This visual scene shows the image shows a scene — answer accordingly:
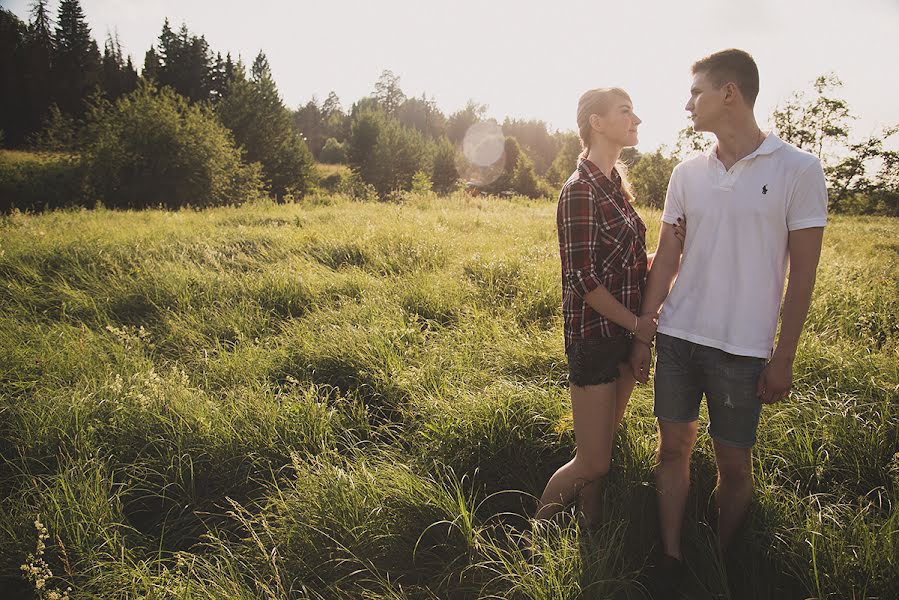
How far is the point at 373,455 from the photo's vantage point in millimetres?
2658

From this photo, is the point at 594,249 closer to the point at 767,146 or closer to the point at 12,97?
the point at 767,146

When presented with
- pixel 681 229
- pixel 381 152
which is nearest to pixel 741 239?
pixel 681 229

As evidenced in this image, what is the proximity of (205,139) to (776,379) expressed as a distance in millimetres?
25099

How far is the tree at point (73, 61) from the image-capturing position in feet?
143

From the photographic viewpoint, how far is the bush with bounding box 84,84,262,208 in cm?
2012

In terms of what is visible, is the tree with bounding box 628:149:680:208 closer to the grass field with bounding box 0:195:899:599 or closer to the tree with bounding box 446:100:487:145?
the grass field with bounding box 0:195:899:599

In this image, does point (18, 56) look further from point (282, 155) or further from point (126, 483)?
point (126, 483)

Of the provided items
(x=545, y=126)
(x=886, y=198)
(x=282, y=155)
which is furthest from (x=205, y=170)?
(x=545, y=126)

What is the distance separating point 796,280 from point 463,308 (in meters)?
3.22

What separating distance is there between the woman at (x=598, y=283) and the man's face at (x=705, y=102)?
0.25 metres

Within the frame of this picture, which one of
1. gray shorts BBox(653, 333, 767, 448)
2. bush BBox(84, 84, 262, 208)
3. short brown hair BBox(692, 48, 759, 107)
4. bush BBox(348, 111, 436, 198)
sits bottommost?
gray shorts BBox(653, 333, 767, 448)

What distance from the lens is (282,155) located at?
33.4 m

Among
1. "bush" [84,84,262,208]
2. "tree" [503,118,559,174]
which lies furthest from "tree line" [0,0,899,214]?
"tree" [503,118,559,174]

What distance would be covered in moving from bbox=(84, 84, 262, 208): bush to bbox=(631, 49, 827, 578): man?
23831 mm
